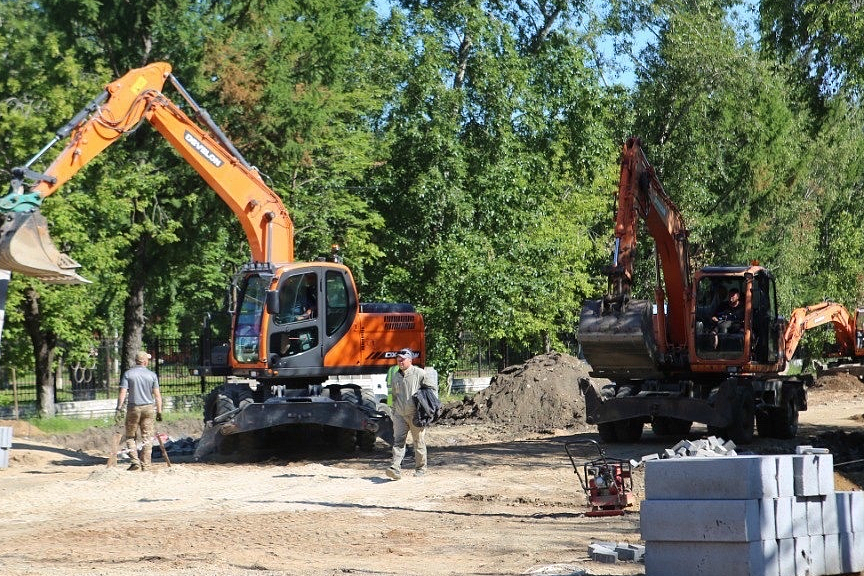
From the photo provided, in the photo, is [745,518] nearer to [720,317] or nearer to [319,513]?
[319,513]

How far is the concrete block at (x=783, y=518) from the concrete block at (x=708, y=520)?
0.05 meters

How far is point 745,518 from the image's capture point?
9086mm

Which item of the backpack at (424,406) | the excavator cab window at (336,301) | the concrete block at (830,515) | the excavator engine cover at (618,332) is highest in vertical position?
the excavator cab window at (336,301)

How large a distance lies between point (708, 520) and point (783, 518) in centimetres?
59

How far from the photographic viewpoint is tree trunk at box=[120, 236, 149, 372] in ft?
94.7

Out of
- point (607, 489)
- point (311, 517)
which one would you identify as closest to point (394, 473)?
point (311, 517)

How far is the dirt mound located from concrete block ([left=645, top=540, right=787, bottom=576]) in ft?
52.6

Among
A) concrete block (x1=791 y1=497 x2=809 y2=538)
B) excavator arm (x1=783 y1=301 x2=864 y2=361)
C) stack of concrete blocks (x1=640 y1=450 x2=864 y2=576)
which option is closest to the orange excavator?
excavator arm (x1=783 y1=301 x2=864 y2=361)

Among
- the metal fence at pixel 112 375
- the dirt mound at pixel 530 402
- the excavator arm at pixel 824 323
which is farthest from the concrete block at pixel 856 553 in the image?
the metal fence at pixel 112 375

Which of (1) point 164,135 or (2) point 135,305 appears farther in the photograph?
(2) point 135,305

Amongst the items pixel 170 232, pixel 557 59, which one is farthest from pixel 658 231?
pixel 557 59

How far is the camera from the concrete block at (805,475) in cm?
955

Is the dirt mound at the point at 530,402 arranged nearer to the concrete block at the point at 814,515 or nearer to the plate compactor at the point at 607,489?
the plate compactor at the point at 607,489

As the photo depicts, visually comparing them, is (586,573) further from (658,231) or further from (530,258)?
(530,258)
